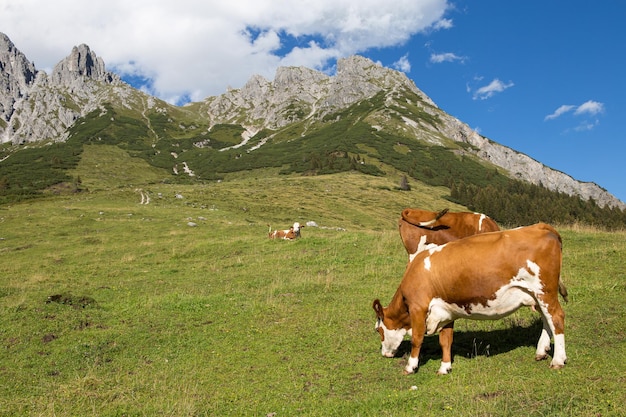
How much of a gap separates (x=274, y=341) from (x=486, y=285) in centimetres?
590

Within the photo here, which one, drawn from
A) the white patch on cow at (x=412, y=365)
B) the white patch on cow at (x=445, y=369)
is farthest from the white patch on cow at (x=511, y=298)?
the white patch on cow at (x=412, y=365)

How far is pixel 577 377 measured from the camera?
6.84 metres

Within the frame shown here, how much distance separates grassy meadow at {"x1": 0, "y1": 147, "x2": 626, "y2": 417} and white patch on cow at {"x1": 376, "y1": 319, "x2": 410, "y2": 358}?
0.21m

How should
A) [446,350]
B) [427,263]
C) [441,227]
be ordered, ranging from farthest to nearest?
[441,227] < [427,263] < [446,350]

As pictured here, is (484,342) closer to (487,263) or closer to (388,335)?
(388,335)

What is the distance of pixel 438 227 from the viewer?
44.9 feet

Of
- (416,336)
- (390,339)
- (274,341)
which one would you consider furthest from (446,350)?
(274,341)

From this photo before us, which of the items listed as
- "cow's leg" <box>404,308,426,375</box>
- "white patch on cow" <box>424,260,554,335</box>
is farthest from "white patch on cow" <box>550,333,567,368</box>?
Answer: "cow's leg" <box>404,308,426,375</box>

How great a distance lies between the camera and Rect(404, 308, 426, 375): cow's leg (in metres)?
8.31

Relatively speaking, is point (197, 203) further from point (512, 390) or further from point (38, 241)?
point (512, 390)

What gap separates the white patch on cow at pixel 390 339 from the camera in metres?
9.00

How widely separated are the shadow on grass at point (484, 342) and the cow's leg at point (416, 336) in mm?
673

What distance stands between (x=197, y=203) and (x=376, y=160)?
316 ft

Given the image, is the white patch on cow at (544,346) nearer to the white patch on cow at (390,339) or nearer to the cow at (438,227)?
the white patch on cow at (390,339)
